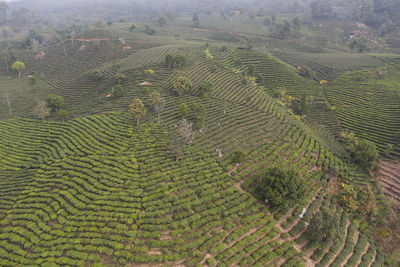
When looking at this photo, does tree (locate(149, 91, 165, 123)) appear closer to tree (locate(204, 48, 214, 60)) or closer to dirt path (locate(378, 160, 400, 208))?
tree (locate(204, 48, 214, 60))

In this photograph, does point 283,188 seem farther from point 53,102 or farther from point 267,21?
point 267,21

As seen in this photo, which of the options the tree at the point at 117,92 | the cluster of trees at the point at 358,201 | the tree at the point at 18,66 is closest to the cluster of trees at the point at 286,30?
the tree at the point at 117,92

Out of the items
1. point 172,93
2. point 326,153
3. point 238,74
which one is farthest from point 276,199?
point 238,74

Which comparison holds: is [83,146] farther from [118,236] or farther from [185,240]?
[185,240]

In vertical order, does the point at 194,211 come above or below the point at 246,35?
below

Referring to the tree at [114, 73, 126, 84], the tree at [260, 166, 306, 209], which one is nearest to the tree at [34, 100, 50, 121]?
the tree at [114, 73, 126, 84]

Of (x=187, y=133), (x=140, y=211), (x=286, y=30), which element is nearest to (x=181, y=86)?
(x=187, y=133)
